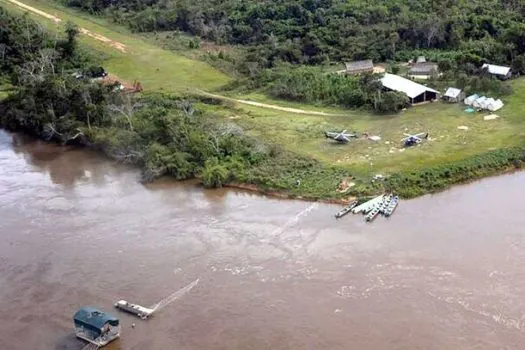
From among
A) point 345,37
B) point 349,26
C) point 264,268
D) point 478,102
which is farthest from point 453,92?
point 264,268

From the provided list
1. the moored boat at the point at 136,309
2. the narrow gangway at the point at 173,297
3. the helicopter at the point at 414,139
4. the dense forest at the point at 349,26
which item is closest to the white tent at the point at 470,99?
the dense forest at the point at 349,26

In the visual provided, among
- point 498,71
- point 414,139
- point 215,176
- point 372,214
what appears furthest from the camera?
point 498,71

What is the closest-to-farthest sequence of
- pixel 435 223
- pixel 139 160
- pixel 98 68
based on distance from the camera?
pixel 435 223
pixel 139 160
pixel 98 68

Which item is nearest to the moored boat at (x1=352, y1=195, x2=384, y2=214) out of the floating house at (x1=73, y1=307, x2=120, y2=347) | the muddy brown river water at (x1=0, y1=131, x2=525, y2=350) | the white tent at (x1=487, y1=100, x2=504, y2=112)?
the muddy brown river water at (x1=0, y1=131, x2=525, y2=350)

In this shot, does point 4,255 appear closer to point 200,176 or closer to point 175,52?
point 200,176

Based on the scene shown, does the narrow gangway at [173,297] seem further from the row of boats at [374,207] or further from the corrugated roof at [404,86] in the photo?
the corrugated roof at [404,86]

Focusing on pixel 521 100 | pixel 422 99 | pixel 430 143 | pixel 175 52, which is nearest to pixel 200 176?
pixel 430 143

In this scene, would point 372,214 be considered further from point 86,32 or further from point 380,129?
point 86,32
